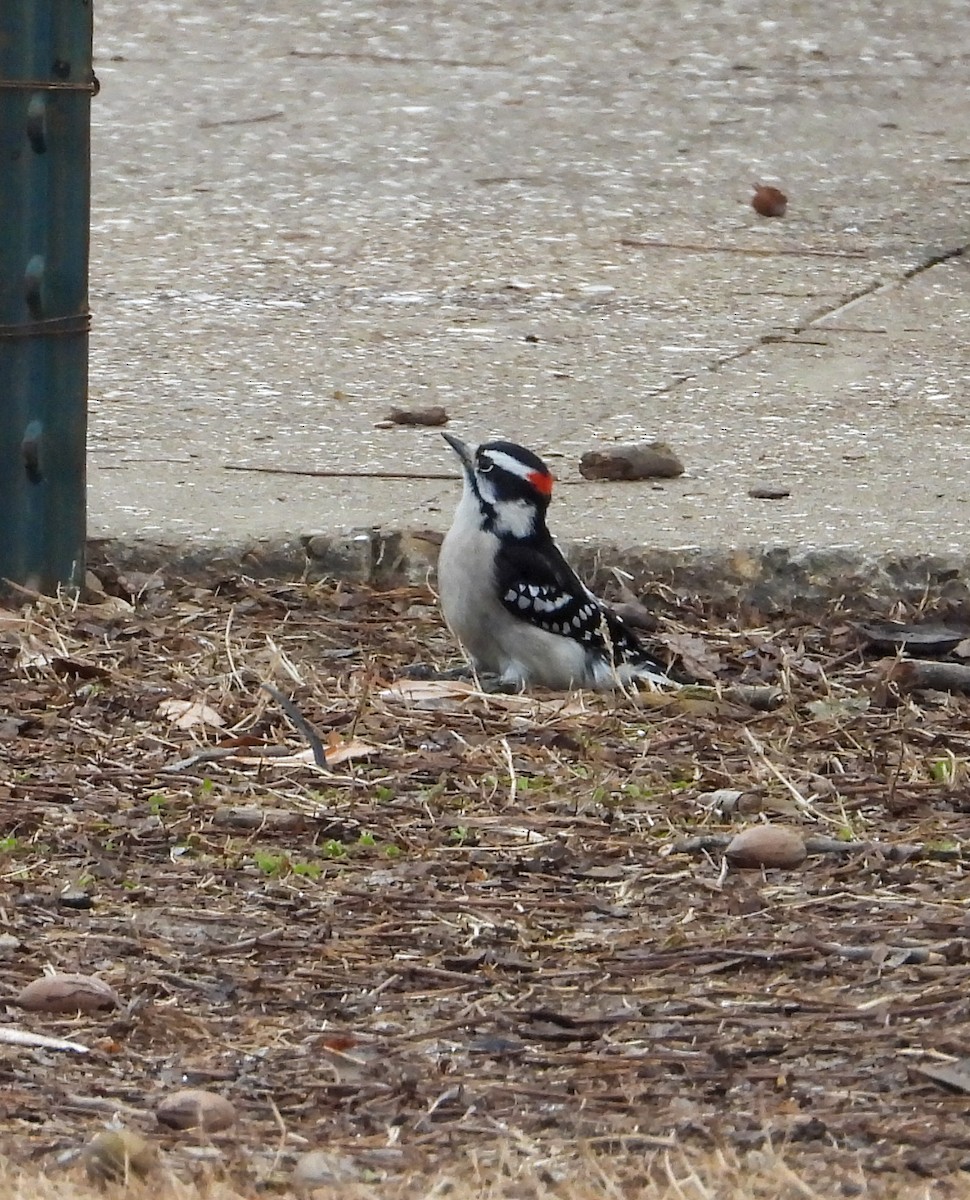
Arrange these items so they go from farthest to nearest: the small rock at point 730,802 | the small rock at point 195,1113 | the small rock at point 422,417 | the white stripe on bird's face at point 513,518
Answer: the small rock at point 422,417 < the white stripe on bird's face at point 513,518 < the small rock at point 730,802 < the small rock at point 195,1113

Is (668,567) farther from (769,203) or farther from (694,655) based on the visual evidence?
(769,203)

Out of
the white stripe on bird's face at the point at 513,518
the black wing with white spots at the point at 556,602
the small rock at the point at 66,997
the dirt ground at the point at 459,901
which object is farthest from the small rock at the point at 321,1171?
the white stripe on bird's face at the point at 513,518

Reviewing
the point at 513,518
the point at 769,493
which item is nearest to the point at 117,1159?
the point at 513,518

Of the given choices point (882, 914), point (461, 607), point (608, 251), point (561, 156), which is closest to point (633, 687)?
point (461, 607)

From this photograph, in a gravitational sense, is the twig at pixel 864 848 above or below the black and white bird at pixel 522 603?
above

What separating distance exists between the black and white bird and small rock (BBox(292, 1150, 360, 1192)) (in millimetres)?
2791

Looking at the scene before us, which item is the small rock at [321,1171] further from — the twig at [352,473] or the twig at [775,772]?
the twig at [352,473]

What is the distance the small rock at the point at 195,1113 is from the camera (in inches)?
126

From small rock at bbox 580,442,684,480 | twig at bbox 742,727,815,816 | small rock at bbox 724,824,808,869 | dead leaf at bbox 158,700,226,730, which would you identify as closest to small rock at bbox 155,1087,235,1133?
small rock at bbox 724,824,808,869

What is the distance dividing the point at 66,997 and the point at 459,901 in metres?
0.84

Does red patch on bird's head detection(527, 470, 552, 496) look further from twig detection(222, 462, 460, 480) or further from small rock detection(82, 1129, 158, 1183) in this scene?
small rock detection(82, 1129, 158, 1183)

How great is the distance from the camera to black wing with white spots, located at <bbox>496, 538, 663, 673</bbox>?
5.79 m

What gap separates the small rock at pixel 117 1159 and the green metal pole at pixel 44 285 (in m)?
3.18

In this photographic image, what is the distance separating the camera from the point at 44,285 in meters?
5.89
